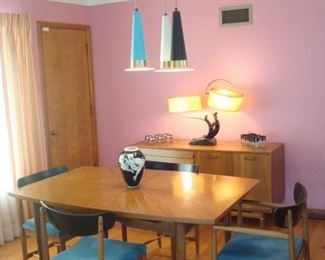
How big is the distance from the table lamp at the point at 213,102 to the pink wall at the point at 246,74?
4.2 inches

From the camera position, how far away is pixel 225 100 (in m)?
4.43

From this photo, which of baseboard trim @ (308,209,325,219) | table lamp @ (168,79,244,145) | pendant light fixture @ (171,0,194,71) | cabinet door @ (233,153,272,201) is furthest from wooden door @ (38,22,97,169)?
baseboard trim @ (308,209,325,219)

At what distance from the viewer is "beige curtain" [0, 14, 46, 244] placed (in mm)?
4195

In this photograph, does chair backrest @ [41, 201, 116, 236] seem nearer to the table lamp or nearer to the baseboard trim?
the table lamp

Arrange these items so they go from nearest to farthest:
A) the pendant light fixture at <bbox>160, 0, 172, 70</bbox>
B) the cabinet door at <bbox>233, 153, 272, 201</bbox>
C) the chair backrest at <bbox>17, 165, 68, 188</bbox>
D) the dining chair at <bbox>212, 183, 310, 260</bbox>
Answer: the dining chair at <bbox>212, 183, 310, 260</bbox> < the pendant light fixture at <bbox>160, 0, 172, 70</bbox> < the chair backrest at <bbox>17, 165, 68, 188</bbox> < the cabinet door at <bbox>233, 153, 272, 201</bbox>

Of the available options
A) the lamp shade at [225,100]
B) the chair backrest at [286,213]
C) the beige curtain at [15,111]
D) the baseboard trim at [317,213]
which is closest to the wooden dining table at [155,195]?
the chair backrest at [286,213]

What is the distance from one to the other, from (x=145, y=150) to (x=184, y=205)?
6.99 ft

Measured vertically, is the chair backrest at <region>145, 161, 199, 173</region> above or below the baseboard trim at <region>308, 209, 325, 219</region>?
above

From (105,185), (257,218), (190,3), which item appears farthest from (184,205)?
(190,3)

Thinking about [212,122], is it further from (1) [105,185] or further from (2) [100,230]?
(2) [100,230]

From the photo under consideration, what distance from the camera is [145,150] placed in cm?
475

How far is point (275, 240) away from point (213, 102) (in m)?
1.97

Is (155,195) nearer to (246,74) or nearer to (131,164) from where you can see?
(131,164)

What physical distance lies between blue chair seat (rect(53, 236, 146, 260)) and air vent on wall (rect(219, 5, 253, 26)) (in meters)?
2.71
